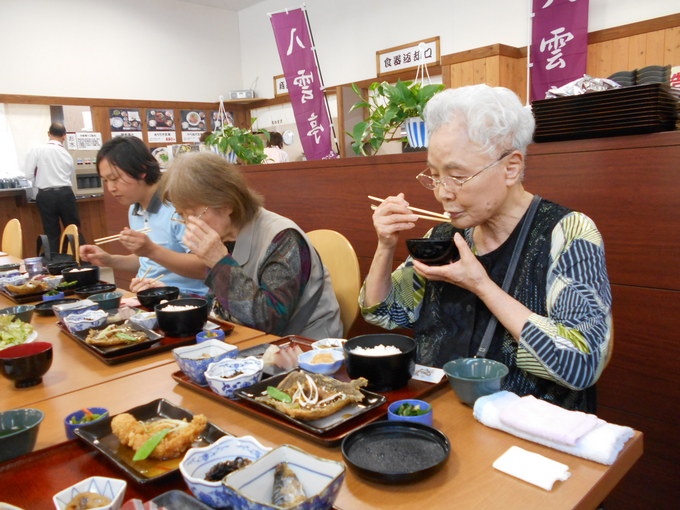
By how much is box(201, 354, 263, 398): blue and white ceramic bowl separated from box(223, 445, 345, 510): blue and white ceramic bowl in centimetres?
38

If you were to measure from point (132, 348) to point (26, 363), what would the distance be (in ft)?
0.94

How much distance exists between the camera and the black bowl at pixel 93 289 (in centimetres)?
218

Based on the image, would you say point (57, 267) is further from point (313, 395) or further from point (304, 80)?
point (304, 80)

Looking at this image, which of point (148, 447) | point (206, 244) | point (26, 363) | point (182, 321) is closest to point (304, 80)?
point (206, 244)

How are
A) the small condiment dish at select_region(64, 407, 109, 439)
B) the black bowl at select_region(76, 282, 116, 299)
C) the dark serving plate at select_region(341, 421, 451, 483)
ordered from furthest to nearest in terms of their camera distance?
1. the black bowl at select_region(76, 282, 116, 299)
2. the small condiment dish at select_region(64, 407, 109, 439)
3. the dark serving plate at select_region(341, 421, 451, 483)

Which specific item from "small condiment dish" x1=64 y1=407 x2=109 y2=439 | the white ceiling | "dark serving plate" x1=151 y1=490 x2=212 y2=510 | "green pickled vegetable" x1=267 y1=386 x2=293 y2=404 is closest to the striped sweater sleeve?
"green pickled vegetable" x1=267 y1=386 x2=293 y2=404

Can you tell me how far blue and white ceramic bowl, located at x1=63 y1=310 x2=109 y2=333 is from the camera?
5.55 ft

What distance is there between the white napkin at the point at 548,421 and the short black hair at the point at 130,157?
212cm

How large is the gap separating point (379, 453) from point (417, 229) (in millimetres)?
1654

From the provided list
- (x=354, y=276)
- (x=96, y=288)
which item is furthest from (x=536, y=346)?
(x=96, y=288)

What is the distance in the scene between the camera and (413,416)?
965mm

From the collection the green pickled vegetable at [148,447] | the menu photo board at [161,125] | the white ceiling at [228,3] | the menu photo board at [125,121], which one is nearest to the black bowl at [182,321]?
the green pickled vegetable at [148,447]

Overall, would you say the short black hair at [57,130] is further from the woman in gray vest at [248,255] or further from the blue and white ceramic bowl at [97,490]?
the blue and white ceramic bowl at [97,490]

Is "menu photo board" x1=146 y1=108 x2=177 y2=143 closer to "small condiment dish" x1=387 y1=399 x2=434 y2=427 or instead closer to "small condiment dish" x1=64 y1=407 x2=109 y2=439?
"small condiment dish" x1=64 y1=407 x2=109 y2=439
